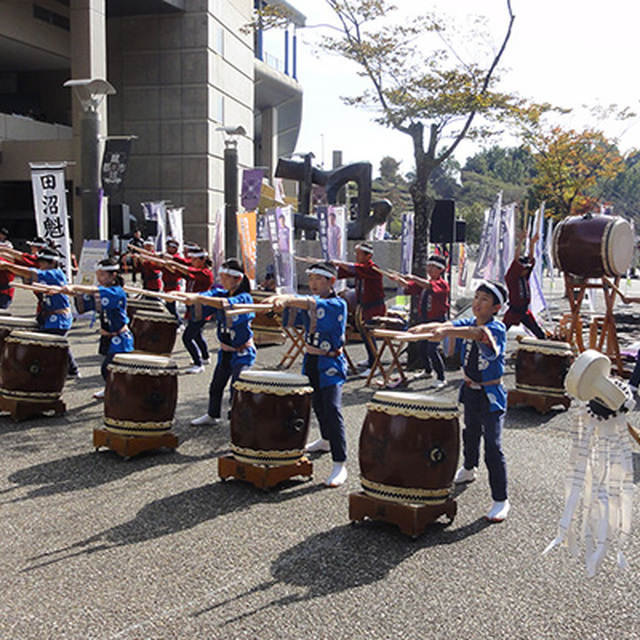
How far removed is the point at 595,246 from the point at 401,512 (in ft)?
12.4

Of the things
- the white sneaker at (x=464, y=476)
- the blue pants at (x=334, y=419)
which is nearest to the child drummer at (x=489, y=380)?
the white sneaker at (x=464, y=476)

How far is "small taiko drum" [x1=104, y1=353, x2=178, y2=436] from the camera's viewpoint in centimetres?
601

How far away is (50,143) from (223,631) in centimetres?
2437

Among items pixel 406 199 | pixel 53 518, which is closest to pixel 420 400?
pixel 53 518

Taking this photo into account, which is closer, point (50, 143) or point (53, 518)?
point (53, 518)

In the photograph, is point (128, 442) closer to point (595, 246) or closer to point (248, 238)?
point (595, 246)

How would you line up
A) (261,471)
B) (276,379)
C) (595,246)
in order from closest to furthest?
(261,471) → (276,379) → (595,246)

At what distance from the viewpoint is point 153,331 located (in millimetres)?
9562

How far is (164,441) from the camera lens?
20.2 feet

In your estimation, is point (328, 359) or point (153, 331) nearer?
point (328, 359)

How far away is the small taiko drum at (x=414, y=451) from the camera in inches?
177

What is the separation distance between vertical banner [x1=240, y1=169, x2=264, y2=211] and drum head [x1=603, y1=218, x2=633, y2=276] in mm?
12208

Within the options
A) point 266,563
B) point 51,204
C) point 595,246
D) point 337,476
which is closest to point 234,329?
point 337,476

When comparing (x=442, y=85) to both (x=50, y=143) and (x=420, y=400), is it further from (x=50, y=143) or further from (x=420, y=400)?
(x=50, y=143)
